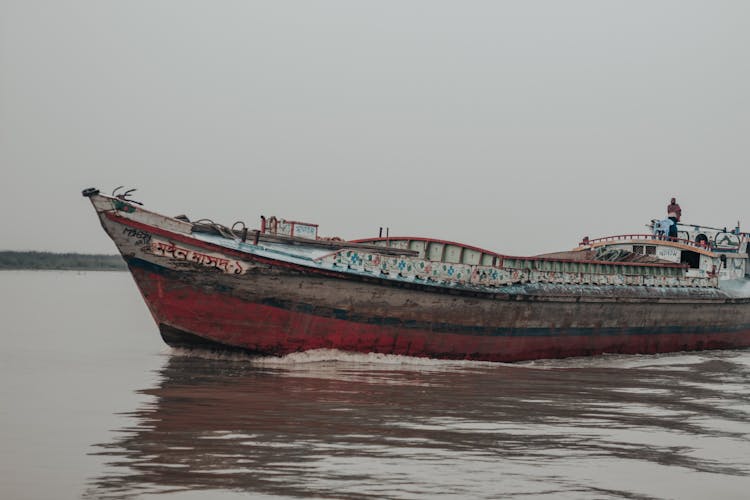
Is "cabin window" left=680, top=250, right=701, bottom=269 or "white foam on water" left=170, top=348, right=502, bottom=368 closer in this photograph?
"white foam on water" left=170, top=348, right=502, bottom=368

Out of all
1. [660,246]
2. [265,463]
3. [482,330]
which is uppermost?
[660,246]

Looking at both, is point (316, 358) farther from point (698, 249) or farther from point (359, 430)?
point (698, 249)

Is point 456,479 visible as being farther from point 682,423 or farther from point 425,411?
point 682,423

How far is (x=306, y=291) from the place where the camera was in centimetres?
2089

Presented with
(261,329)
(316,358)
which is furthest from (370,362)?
(261,329)

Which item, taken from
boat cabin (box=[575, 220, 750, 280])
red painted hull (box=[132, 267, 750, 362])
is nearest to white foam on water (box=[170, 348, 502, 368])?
red painted hull (box=[132, 267, 750, 362])

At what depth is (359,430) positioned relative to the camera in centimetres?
1298

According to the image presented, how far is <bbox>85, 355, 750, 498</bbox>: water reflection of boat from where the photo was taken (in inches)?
398

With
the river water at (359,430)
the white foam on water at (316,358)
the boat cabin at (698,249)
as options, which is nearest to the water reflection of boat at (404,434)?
the river water at (359,430)

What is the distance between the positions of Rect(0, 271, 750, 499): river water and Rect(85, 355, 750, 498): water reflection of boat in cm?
4

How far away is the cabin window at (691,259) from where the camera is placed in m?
34.5

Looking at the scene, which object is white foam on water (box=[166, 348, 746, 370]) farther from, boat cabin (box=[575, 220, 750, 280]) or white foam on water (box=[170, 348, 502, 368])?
boat cabin (box=[575, 220, 750, 280])

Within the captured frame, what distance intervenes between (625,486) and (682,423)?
4788 mm

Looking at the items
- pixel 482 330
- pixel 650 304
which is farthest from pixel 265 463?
pixel 650 304
